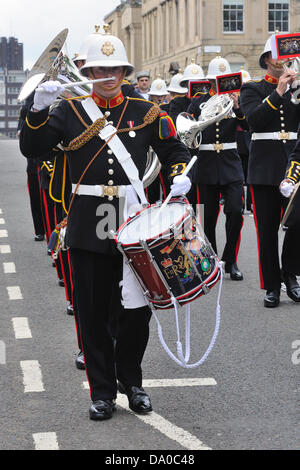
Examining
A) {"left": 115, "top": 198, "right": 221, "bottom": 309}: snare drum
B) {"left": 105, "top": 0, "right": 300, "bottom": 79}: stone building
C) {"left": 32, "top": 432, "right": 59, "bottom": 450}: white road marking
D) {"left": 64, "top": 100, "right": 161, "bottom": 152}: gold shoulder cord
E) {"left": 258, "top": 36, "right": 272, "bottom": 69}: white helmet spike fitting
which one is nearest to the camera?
{"left": 32, "top": 432, "right": 59, "bottom": 450}: white road marking

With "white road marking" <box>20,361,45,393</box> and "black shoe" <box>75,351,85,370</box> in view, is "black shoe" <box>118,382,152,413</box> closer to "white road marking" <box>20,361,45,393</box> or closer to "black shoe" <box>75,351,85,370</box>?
"white road marking" <box>20,361,45,393</box>

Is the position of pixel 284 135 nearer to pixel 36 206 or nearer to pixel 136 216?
pixel 136 216

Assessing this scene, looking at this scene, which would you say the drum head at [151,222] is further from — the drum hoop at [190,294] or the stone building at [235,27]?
the stone building at [235,27]

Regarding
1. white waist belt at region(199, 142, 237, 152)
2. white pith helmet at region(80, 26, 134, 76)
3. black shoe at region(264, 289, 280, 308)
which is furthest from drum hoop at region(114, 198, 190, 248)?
white waist belt at region(199, 142, 237, 152)

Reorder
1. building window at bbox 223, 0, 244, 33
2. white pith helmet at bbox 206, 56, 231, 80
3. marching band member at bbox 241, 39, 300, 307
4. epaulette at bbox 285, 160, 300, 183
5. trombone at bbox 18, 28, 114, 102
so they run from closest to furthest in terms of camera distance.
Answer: trombone at bbox 18, 28, 114, 102, epaulette at bbox 285, 160, 300, 183, marching band member at bbox 241, 39, 300, 307, white pith helmet at bbox 206, 56, 231, 80, building window at bbox 223, 0, 244, 33

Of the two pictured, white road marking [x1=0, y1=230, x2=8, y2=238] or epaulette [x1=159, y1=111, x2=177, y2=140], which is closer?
epaulette [x1=159, y1=111, x2=177, y2=140]

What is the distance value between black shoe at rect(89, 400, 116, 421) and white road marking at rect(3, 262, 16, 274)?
5.24 metres

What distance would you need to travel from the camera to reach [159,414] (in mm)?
5430

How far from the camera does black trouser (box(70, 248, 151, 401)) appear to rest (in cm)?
539

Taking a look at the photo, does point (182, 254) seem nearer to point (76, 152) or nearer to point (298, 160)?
point (76, 152)

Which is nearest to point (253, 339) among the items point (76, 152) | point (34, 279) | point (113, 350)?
point (113, 350)

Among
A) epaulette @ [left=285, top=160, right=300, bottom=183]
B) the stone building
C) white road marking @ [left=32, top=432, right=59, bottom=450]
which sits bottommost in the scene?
white road marking @ [left=32, top=432, right=59, bottom=450]

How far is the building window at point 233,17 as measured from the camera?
181ft

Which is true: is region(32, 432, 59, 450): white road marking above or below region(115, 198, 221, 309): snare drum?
below
